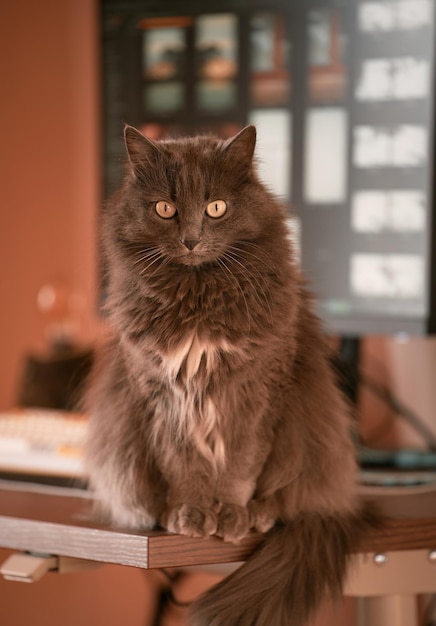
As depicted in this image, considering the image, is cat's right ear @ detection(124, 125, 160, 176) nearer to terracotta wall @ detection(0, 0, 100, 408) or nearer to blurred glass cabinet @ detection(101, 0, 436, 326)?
blurred glass cabinet @ detection(101, 0, 436, 326)

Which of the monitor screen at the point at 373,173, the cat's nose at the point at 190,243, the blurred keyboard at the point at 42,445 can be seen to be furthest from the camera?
the monitor screen at the point at 373,173

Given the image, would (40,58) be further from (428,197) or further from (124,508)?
(124,508)

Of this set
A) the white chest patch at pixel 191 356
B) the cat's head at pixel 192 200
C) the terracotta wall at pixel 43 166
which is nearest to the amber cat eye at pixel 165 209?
the cat's head at pixel 192 200

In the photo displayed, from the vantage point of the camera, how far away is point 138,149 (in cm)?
91

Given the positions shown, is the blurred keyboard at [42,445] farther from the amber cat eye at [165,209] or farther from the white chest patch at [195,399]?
the amber cat eye at [165,209]

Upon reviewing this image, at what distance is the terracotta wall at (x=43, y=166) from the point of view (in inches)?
80.3

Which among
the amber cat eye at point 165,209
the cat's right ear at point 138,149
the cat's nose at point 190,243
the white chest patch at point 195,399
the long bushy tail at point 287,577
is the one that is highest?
the cat's right ear at point 138,149

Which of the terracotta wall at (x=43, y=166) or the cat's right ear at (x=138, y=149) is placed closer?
the cat's right ear at (x=138, y=149)

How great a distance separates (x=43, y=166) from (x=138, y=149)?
1274 mm

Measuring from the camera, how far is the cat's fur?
2.92ft

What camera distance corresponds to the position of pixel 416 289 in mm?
1362

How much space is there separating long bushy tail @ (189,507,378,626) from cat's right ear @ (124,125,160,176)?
1.48 ft

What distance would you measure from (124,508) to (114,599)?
16.9 inches

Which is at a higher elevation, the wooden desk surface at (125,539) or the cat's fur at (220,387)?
the cat's fur at (220,387)
